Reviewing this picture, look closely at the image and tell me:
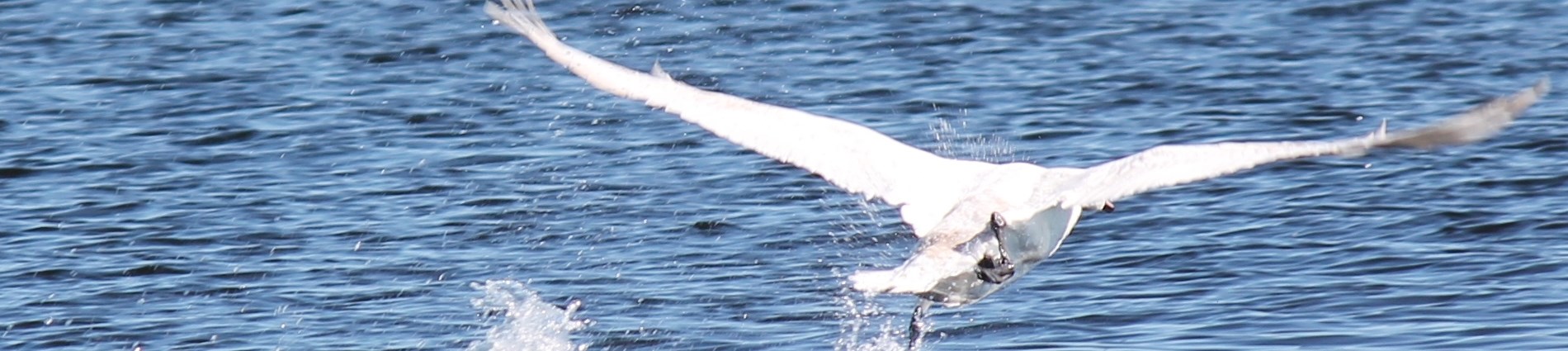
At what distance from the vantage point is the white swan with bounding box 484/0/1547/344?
6.00m

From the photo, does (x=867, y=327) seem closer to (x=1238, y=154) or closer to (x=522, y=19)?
(x=522, y=19)

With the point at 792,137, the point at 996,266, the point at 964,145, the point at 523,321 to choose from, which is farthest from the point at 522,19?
the point at 964,145

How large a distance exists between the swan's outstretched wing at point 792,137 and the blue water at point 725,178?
70.8 inches

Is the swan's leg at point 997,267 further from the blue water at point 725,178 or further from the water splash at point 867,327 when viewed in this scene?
the water splash at point 867,327

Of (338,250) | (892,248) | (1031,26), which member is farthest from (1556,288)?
(1031,26)

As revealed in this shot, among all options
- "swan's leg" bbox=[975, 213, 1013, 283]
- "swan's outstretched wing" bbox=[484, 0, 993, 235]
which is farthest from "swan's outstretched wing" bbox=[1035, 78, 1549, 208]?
"swan's outstretched wing" bbox=[484, 0, 993, 235]

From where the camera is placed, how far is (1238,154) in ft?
19.4

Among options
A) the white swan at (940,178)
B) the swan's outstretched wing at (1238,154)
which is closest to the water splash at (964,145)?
the white swan at (940,178)

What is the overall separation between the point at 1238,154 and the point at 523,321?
3.73 m

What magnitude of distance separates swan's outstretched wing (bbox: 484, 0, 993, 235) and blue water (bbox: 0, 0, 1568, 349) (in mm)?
1798

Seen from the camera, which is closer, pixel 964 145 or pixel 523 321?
pixel 523 321

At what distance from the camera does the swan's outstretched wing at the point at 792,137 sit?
22.4ft

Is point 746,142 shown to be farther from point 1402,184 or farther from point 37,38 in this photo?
point 37,38

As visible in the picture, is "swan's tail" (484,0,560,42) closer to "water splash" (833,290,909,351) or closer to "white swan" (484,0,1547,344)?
"white swan" (484,0,1547,344)
